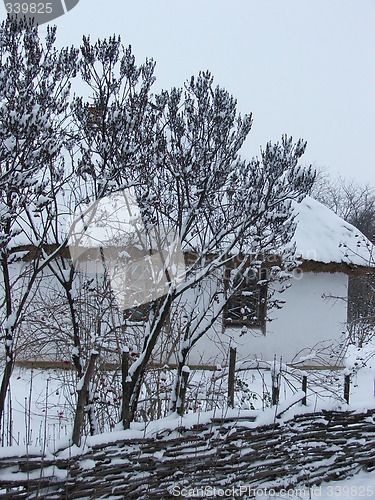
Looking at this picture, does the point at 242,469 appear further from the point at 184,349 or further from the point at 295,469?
the point at 184,349

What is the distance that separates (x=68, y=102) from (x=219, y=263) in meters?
1.86

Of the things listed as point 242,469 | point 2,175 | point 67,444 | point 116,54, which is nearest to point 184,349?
point 242,469

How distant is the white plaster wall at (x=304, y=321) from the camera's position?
9.59 metres

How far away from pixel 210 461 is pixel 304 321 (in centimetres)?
715

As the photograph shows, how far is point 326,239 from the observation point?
33.6 ft

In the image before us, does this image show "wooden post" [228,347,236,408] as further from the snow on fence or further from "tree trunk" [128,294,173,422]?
"tree trunk" [128,294,173,422]

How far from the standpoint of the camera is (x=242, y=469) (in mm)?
3242

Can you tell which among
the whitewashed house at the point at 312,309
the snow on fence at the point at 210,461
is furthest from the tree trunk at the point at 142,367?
the whitewashed house at the point at 312,309

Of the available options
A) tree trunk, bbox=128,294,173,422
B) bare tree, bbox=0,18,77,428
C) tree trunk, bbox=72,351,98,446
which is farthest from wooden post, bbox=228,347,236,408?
bare tree, bbox=0,18,77,428

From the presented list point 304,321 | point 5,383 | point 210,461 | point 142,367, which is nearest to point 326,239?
point 304,321

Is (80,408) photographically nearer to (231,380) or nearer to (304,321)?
(231,380)

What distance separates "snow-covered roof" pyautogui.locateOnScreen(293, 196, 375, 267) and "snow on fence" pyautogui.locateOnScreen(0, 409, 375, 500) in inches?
211

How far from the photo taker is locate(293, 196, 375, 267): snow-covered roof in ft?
31.5

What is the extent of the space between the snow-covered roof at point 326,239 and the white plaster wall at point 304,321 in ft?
1.60
